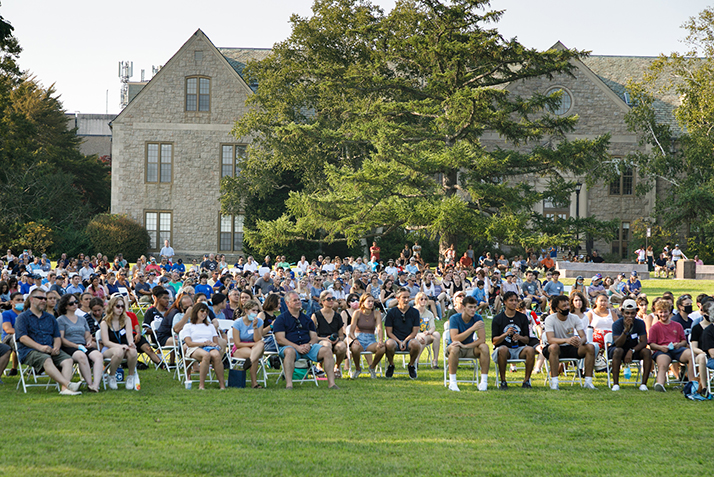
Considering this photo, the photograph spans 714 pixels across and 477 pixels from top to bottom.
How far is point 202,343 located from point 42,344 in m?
2.01

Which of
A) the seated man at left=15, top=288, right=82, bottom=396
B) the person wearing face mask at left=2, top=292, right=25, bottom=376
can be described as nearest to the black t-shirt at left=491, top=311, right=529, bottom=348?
the seated man at left=15, top=288, right=82, bottom=396

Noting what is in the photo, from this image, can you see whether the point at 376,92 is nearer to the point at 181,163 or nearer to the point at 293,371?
the point at 181,163

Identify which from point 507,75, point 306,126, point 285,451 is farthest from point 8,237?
point 285,451

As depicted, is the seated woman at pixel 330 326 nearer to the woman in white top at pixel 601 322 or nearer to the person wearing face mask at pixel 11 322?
the woman in white top at pixel 601 322

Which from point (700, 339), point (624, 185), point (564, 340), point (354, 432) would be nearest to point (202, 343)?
point (354, 432)

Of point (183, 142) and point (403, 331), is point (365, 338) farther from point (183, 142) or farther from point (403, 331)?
point (183, 142)

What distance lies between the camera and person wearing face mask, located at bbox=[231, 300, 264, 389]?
32.3 ft

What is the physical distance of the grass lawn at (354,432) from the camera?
6027 millimetres

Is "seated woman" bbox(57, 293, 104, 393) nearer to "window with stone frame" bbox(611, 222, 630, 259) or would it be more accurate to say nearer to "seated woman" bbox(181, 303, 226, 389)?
"seated woman" bbox(181, 303, 226, 389)

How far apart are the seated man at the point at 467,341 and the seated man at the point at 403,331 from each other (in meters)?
0.70

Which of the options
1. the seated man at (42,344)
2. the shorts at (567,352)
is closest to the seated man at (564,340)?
the shorts at (567,352)

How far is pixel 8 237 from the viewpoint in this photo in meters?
35.4

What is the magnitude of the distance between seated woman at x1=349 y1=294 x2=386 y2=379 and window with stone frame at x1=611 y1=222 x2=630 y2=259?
35823mm

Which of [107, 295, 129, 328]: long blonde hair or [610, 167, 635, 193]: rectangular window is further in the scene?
[610, 167, 635, 193]: rectangular window
